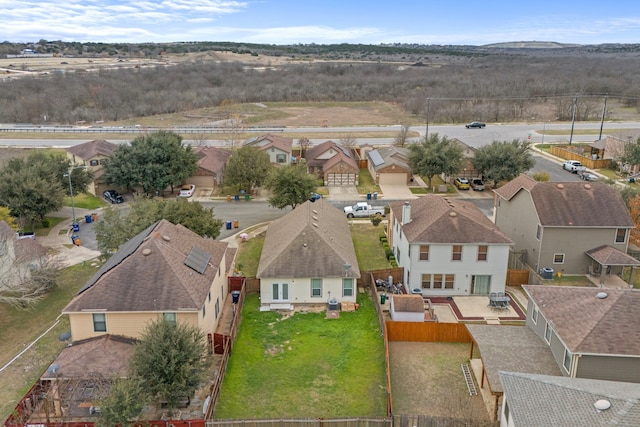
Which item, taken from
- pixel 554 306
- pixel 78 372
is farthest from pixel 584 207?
pixel 78 372

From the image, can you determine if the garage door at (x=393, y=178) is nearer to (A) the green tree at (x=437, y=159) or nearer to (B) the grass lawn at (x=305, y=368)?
(A) the green tree at (x=437, y=159)

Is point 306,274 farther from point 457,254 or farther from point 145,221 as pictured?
point 145,221

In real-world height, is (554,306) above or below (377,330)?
above

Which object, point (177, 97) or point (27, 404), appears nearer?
point (27, 404)

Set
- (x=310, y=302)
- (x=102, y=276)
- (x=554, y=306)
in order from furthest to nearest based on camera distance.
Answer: (x=310, y=302) → (x=102, y=276) → (x=554, y=306)

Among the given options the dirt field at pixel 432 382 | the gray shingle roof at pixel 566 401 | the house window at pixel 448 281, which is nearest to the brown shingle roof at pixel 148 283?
the dirt field at pixel 432 382

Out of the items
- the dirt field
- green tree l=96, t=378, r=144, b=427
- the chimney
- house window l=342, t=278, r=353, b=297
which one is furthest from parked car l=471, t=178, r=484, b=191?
green tree l=96, t=378, r=144, b=427

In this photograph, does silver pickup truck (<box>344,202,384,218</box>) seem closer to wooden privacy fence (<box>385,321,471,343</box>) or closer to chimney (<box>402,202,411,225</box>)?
chimney (<box>402,202,411,225</box>)

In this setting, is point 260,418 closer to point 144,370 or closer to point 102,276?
point 144,370
